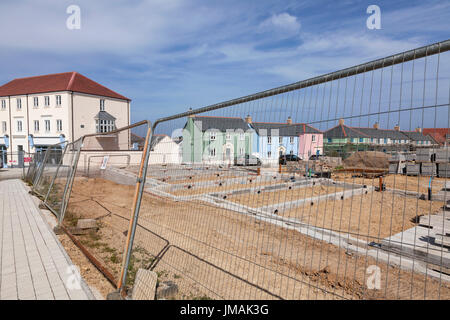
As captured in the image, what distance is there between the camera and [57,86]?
3553cm

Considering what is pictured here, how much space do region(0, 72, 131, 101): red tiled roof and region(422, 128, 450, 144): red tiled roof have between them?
127ft

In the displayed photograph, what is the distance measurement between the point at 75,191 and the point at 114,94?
100ft

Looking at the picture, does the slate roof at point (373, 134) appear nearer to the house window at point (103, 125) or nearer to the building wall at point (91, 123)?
the building wall at point (91, 123)

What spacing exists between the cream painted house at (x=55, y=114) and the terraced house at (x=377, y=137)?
109ft

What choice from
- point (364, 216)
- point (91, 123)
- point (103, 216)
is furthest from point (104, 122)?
point (364, 216)

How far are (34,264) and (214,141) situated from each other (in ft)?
12.8

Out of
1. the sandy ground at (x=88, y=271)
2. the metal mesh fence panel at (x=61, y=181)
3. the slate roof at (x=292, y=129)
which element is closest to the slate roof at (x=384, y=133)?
the slate roof at (x=292, y=129)

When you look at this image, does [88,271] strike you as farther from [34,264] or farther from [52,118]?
[52,118]

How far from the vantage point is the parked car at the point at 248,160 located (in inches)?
235

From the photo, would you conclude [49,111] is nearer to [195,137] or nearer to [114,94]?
[114,94]
